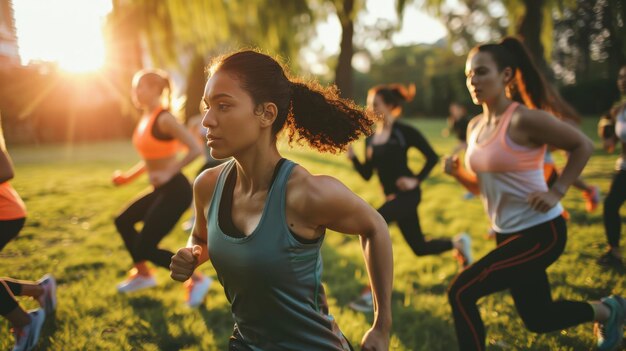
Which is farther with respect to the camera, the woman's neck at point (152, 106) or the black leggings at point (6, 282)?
the woman's neck at point (152, 106)

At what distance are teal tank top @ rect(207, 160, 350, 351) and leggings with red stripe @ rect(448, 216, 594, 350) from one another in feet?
3.32

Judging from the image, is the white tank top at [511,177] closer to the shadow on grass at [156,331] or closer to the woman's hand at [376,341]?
the woman's hand at [376,341]

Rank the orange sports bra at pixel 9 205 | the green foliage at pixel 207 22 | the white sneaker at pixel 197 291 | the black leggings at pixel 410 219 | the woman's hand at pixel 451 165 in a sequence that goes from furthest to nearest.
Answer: the green foliage at pixel 207 22
the black leggings at pixel 410 219
the white sneaker at pixel 197 291
the woman's hand at pixel 451 165
the orange sports bra at pixel 9 205

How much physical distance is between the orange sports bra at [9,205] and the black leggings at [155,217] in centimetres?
99

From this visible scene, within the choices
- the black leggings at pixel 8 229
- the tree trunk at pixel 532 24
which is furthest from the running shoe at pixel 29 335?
the tree trunk at pixel 532 24

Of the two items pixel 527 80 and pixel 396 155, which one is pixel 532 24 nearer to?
pixel 396 155

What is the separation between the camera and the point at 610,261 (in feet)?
15.3

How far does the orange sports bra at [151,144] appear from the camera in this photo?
425 cm

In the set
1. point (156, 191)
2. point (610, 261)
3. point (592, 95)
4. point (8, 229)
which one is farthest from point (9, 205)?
point (592, 95)

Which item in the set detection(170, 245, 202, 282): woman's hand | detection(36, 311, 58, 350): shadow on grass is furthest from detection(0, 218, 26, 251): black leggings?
detection(170, 245, 202, 282): woman's hand

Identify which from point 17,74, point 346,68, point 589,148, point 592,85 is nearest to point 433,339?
point 589,148

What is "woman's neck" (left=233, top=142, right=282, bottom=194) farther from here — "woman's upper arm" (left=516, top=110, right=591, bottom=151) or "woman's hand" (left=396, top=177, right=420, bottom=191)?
"woman's hand" (left=396, top=177, right=420, bottom=191)

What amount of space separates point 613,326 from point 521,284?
31.4 inches

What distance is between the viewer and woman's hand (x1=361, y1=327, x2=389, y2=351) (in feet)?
5.49
